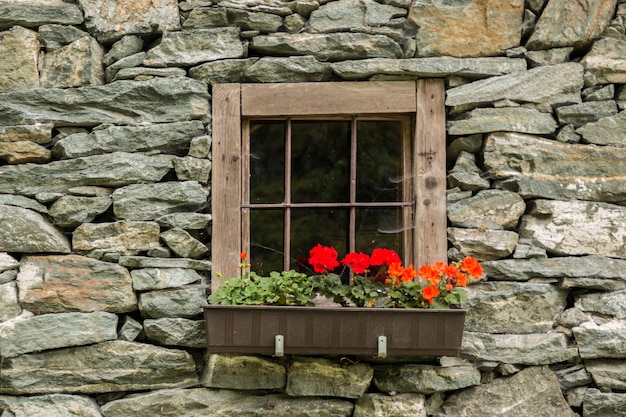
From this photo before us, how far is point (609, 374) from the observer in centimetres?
309

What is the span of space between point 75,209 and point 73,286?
1.01 feet

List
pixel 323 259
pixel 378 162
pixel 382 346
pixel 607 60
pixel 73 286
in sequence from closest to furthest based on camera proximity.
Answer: pixel 382 346 → pixel 323 259 → pixel 73 286 → pixel 607 60 → pixel 378 162

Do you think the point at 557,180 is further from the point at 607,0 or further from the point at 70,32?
the point at 70,32

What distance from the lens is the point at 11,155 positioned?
3223 mm

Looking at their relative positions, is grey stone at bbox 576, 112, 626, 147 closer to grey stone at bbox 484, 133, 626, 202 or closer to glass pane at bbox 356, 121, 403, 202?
grey stone at bbox 484, 133, 626, 202

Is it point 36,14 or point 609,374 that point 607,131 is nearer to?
point 609,374

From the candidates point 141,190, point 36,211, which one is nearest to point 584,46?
point 141,190

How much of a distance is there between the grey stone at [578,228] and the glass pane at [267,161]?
104 cm

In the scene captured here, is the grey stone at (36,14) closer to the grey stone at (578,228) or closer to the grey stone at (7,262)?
the grey stone at (7,262)

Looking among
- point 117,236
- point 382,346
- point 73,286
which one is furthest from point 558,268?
point 73,286

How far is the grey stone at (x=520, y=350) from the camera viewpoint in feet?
10.2

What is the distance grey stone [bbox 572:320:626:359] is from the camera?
Result: 3.08m

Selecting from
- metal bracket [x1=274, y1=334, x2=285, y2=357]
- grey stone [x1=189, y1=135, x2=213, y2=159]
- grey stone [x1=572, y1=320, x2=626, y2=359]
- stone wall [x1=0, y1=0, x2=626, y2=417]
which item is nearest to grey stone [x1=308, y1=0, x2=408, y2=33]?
stone wall [x1=0, y1=0, x2=626, y2=417]

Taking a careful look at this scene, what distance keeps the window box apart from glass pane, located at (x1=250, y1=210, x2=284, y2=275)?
1.35 feet
